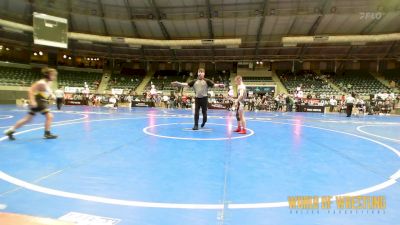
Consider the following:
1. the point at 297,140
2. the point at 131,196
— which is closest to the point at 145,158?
the point at 131,196

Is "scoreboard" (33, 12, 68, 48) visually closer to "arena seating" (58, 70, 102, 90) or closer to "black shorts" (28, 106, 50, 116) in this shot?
"arena seating" (58, 70, 102, 90)

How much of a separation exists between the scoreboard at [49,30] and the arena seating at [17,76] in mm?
6716

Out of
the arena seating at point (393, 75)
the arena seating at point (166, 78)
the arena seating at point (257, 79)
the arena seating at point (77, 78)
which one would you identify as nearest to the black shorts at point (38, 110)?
the arena seating at point (166, 78)

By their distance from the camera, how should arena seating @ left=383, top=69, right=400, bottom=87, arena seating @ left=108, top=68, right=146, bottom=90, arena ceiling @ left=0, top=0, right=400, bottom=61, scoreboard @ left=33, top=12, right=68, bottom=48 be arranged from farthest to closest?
1. arena seating @ left=108, top=68, right=146, bottom=90
2. arena seating @ left=383, top=69, right=400, bottom=87
3. arena ceiling @ left=0, top=0, right=400, bottom=61
4. scoreboard @ left=33, top=12, right=68, bottom=48

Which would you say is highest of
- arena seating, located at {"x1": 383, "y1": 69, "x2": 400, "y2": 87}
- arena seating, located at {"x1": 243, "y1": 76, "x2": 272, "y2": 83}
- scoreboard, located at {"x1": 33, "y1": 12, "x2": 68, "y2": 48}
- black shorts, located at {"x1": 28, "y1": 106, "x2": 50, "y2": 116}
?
scoreboard, located at {"x1": 33, "y1": 12, "x2": 68, "y2": 48}

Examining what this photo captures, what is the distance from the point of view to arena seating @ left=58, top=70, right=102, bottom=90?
3953 centimetres

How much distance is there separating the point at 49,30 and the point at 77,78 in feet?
43.3

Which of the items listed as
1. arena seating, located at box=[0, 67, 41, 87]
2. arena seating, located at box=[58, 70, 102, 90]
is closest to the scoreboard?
arena seating, located at box=[0, 67, 41, 87]

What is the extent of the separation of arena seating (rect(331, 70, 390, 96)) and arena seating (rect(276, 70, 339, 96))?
203cm

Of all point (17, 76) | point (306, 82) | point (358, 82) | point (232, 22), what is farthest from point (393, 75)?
point (17, 76)

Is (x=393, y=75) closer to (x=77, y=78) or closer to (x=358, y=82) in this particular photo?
(x=358, y=82)

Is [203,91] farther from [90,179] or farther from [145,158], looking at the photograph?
[90,179]

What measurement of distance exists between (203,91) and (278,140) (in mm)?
3204

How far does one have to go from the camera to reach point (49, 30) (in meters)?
29.5
